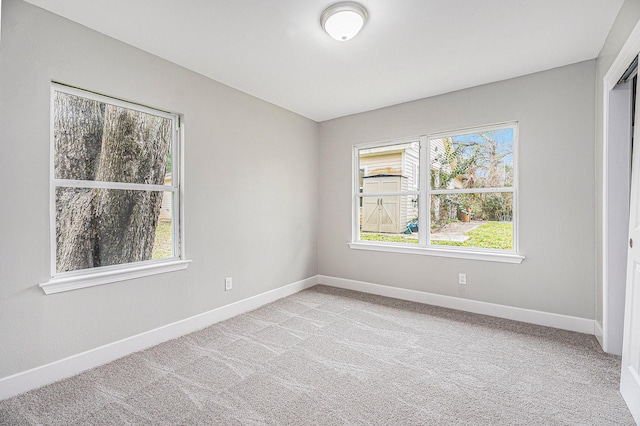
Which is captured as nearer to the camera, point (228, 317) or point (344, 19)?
point (344, 19)

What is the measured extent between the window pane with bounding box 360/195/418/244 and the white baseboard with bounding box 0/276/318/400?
5.75ft

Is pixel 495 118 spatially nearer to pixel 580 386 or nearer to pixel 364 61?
pixel 364 61

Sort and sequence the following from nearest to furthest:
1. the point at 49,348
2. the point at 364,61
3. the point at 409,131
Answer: the point at 49,348 → the point at 364,61 → the point at 409,131

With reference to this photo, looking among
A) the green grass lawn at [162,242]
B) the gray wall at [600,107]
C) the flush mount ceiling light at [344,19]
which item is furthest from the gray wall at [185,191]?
the gray wall at [600,107]

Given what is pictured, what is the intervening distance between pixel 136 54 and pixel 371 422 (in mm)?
3155

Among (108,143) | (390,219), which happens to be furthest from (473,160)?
(108,143)

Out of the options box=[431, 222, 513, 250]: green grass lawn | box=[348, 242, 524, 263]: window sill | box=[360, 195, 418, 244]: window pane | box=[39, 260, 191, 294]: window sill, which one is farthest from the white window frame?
box=[431, 222, 513, 250]: green grass lawn

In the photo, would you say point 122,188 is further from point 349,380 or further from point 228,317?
point 349,380

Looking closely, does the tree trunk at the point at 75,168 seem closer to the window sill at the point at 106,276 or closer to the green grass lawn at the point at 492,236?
the window sill at the point at 106,276

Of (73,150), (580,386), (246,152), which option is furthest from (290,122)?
(580,386)

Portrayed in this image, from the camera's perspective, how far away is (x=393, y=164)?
13.5 ft

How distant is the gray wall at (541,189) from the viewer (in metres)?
2.80

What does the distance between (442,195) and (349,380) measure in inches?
97.2

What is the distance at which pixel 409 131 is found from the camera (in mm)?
3836
